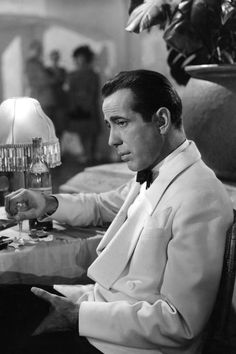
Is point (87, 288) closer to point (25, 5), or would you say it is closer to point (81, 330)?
point (81, 330)

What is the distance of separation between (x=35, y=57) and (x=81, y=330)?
326 inches

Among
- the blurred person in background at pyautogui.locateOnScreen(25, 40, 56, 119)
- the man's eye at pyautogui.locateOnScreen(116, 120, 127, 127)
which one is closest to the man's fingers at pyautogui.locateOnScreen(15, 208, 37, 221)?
the man's eye at pyautogui.locateOnScreen(116, 120, 127, 127)

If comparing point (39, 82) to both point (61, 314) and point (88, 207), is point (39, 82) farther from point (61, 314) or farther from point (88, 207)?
point (61, 314)

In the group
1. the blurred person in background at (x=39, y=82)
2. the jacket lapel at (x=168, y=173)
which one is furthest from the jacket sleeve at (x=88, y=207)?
the blurred person in background at (x=39, y=82)

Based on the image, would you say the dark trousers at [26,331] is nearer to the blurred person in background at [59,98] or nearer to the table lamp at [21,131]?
the table lamp at [21,131]

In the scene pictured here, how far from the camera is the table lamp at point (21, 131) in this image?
2311mm

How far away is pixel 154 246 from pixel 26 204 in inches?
28.0

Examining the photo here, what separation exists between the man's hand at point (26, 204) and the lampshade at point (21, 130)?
392 mm

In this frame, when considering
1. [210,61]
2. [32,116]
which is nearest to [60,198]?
[32,116]

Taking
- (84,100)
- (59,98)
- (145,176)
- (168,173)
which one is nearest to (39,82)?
(59,98)

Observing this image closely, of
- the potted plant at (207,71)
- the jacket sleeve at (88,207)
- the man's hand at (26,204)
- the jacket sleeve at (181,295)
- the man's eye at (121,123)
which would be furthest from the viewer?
the potted plant at (207,71)

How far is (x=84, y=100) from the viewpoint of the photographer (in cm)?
876

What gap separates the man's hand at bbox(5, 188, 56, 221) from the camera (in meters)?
1.93

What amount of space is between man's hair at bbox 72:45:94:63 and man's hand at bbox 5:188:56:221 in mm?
7138
